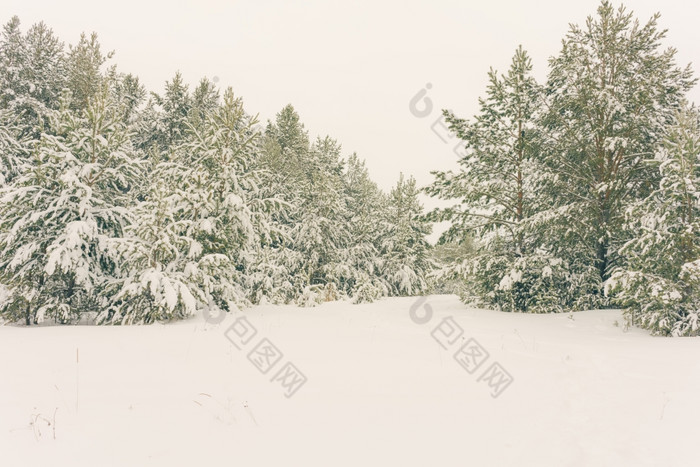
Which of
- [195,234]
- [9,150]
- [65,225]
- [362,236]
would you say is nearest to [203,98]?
[9,150]

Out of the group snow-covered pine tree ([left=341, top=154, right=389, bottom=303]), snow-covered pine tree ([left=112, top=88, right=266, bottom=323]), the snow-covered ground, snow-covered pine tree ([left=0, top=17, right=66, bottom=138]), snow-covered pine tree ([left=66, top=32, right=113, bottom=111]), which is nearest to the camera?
the snow-covered ground

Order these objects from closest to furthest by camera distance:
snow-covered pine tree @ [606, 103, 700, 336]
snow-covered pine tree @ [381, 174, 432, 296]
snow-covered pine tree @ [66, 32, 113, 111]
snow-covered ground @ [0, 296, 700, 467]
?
snow-covered ground @ [0, 296, 700, 467] < snow-covered pine tree @ [606, 103, 700, 336] < snow-covered pine tree @ [66, 32, 113, 111] < snow-covered pine tree @ [381, 174, 432, 296]

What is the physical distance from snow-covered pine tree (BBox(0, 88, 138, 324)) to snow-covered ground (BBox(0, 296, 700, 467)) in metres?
3.68

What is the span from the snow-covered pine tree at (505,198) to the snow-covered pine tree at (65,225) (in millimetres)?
9752

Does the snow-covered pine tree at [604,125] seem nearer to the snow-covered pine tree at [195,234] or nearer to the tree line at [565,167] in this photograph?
the tree line at [565,167]

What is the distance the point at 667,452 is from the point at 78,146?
40.6ft

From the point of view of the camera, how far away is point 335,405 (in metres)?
3.57

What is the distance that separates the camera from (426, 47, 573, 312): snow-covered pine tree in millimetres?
11844

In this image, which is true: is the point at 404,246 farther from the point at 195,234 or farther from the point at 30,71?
the point at 30,71

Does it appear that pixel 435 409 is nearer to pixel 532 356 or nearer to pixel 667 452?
pixel 667 452

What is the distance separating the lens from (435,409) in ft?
11.8

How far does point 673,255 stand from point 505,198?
5.53 metres

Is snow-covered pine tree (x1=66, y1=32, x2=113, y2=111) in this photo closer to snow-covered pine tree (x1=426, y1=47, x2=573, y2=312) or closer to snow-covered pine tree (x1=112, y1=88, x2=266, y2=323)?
snow-covered pine tree (x1=112, y1=88, x2=266, y2=323)

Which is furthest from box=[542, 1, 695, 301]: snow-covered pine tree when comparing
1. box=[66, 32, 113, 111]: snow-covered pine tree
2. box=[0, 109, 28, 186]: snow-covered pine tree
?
box=[66, 32, 113, 111]: snow-covered pine tree
